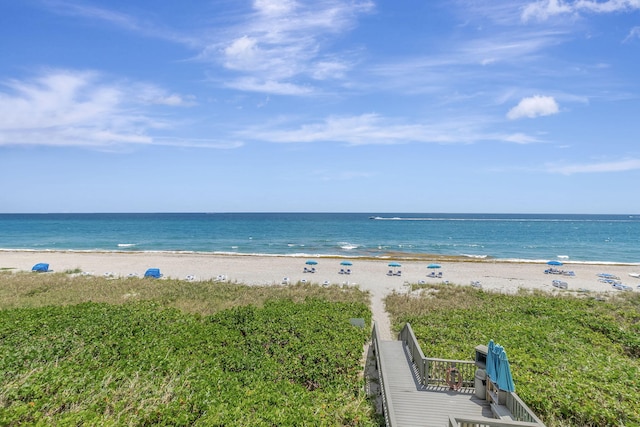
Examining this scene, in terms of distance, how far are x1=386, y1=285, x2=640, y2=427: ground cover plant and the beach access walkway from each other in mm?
1214

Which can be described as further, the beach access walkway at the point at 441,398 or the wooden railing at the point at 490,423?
Answer: the beach access walkway at the point at 441,398

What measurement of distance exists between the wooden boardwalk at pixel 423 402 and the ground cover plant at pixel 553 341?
1.55m

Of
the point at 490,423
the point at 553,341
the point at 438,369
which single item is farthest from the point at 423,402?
the point at 553,341

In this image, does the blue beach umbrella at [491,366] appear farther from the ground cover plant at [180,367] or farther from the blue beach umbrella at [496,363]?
the ground cover plant at [180,367]

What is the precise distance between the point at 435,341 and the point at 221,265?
31.8m

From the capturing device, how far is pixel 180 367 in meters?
10.8

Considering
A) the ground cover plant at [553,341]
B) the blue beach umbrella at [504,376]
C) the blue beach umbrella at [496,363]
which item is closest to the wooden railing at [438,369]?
the ground cover plant at [553,341]

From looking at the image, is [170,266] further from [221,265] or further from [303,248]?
[303,248]

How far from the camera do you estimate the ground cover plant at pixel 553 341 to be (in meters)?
9.62

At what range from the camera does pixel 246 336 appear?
14930 millimetres

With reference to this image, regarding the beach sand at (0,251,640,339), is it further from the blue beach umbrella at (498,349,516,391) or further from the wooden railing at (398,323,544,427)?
the blue beach umbrella at (498,349,516,391)

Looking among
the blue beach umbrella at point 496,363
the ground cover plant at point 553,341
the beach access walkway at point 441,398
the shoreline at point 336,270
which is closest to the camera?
the beach access walkway at point 441,398

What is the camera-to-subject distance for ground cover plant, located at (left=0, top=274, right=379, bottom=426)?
8086 millimetres

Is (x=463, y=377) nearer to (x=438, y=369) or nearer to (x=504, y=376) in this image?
(x=438, y=369)
